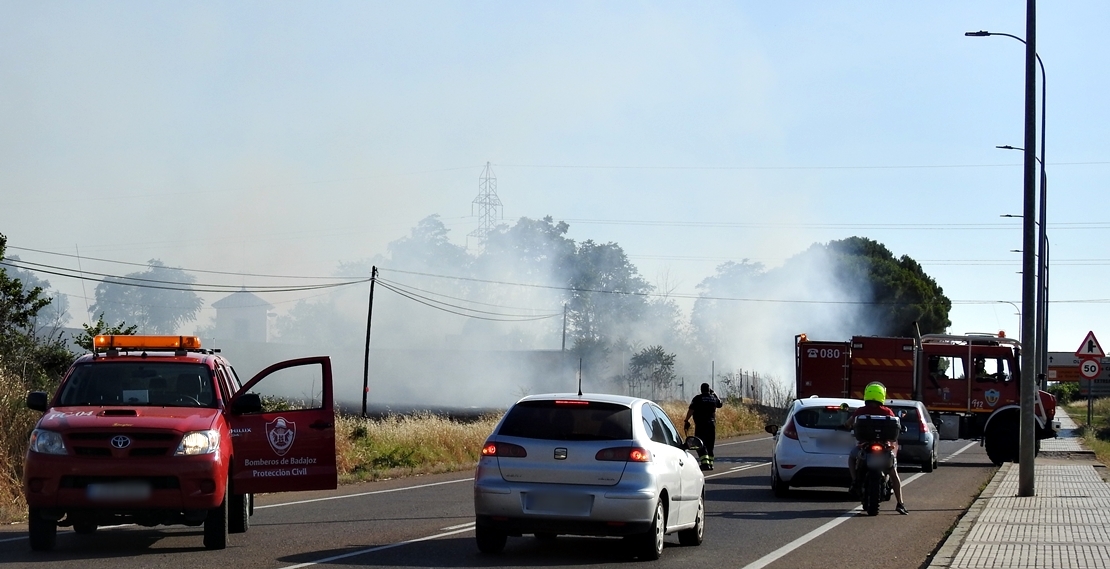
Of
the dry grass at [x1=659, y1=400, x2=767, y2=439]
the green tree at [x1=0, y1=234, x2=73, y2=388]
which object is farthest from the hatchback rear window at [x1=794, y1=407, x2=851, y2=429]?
the dry grass at [x1=659, y1=400, x2=767, y2=439]

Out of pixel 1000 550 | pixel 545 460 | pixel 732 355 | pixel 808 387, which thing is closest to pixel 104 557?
pixel 545 460

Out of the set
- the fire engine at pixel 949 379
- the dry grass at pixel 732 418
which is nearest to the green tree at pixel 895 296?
the dry grass at pixel 732 418

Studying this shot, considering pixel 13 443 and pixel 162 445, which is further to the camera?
pixel 13 443

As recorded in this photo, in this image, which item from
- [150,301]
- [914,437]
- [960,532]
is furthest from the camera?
[150,301]

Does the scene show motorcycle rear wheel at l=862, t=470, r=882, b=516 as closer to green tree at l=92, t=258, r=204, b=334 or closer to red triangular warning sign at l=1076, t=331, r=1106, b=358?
red triangular warning sign at l=1076, t=331, r=1106, b=358

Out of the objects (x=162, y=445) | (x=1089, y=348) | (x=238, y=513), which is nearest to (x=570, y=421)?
(x=162, y=445)

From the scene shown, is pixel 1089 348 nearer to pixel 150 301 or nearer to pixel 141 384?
pixel 141 384

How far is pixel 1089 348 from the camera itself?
3366 cm

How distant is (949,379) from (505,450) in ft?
70.0

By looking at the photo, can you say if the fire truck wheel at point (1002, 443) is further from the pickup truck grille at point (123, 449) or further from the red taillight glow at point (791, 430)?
the pickup truck grille at point (123, 449)

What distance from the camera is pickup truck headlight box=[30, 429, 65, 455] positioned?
11180mm

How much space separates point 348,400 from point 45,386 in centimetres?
5418

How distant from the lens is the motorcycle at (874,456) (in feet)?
52.7

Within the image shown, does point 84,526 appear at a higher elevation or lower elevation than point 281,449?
lower
